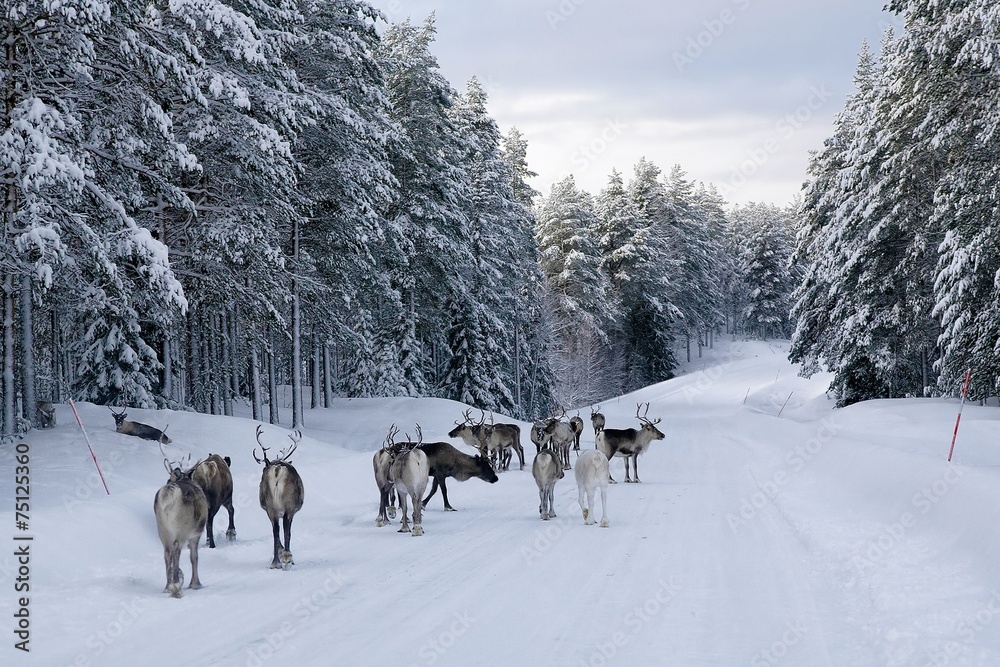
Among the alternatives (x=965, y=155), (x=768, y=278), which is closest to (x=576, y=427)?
(x=965, y=155)

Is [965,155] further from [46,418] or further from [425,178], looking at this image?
[46,418]

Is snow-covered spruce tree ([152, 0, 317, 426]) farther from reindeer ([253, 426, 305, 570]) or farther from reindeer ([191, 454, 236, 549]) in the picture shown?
reindeer ([253, 426, 305, 570])

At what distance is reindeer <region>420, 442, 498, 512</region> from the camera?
12719mm

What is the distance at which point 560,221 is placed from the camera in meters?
53.7

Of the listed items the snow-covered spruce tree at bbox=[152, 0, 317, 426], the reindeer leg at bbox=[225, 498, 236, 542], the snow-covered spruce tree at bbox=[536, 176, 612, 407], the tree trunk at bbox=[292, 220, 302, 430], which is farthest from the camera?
the snow-covered spruce tree at bbox=[536, 176, 612, 407]

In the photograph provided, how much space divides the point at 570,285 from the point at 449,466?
40891 mm

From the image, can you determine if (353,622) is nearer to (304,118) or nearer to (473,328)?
(304,118)

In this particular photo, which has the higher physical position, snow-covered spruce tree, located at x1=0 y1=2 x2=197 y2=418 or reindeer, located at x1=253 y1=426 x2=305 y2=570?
snow-covered spruce tree, located at x1=0 y1=2 x2=197 y2=418

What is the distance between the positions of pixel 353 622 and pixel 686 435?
81.7ft

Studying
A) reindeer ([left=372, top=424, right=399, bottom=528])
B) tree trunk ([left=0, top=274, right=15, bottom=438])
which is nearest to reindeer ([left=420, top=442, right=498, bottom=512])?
reindeer ([left=372, top=424, right=399, bottom=528])

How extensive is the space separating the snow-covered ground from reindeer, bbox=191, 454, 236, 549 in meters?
0.29

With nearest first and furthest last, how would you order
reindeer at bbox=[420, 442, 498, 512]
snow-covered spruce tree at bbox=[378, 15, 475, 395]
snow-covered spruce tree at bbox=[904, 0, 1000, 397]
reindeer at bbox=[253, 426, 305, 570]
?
reindeer at bbox=[253, 426, 305, 570], reindeer at bbox=[420, 442, 498, 512], snow-covered spruce tree at bbox=[904, 0, 1000, 397], snow-covered spruce tree at bbox=[378, 15, 475, 395]

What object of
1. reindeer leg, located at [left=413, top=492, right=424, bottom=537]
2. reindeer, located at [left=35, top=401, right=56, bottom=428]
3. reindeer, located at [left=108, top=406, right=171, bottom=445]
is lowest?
reindeer leg, located at [left=413, top=492, right=424, bottom=537]

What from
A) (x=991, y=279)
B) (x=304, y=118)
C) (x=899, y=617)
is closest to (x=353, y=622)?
(x=899, y=617)
